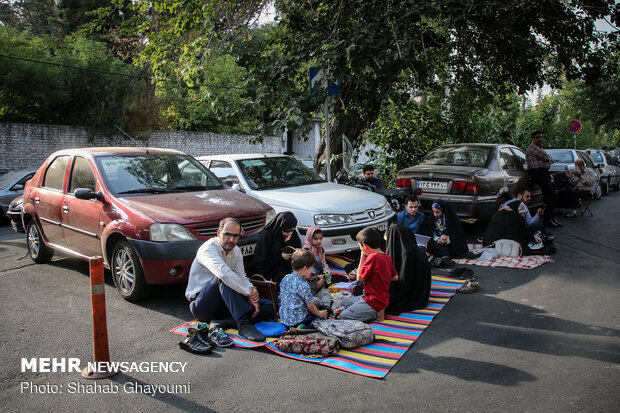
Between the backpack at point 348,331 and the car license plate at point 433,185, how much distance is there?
536 cm

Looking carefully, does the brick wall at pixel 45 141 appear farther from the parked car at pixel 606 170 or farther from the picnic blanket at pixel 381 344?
the parked car at pixel 606 170

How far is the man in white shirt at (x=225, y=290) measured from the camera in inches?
195

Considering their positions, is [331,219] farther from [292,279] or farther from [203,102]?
[203,102]

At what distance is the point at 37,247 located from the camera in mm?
7746

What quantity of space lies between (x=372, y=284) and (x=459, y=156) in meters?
5.99

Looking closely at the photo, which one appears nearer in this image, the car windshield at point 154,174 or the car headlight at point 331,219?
the car windshield at point 154,174

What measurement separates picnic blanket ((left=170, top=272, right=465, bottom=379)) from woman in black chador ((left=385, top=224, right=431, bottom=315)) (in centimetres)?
11

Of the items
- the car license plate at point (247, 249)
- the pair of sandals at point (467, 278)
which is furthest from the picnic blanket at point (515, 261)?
the car license plate at point (247, 249)

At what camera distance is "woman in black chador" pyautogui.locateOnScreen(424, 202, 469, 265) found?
7848 mm

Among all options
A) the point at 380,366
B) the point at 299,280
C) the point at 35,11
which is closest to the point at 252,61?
the point at 299,280

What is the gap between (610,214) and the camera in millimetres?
12977

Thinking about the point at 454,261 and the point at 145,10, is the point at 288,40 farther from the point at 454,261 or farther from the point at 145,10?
the point at 454,261

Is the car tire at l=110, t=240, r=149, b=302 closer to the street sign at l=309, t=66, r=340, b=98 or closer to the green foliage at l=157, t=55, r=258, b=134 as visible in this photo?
the street sign at l=309, t=66, r=340, b=98

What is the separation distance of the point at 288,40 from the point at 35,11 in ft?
91.1
